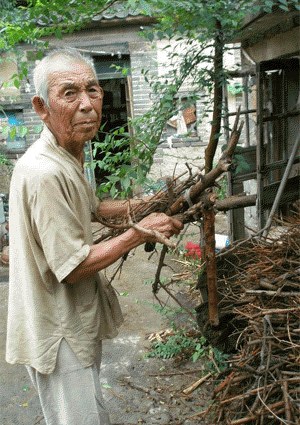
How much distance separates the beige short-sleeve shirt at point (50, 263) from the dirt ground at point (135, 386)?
792mm

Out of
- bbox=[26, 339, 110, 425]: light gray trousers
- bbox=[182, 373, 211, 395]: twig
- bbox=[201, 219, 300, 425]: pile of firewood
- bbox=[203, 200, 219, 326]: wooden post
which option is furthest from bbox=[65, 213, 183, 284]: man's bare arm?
bbox=[182, 373, 211, 395]: twig

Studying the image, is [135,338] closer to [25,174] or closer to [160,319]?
[160,319]

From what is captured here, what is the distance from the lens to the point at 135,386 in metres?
3.75

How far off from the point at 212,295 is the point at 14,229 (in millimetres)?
1037

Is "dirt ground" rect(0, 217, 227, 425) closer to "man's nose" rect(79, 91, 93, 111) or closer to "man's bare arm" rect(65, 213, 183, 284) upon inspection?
"man's bare arm" rect(65, 213, 183, 284)

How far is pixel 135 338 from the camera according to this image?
4.54m

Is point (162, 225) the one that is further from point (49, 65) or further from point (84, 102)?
point (49, 65)

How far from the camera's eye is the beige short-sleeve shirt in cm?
186

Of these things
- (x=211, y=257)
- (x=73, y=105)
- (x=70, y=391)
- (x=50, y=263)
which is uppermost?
(x=73, y=105)

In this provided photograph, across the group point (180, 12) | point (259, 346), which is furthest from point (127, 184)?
point (259, 346)

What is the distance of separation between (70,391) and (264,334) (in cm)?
97

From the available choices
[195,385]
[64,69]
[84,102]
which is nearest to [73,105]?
[84,102]

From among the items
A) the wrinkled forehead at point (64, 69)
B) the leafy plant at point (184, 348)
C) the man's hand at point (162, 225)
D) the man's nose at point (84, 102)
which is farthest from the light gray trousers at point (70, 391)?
the leafy plant at point (184, 348)

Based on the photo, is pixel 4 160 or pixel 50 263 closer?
pixel 50 263
